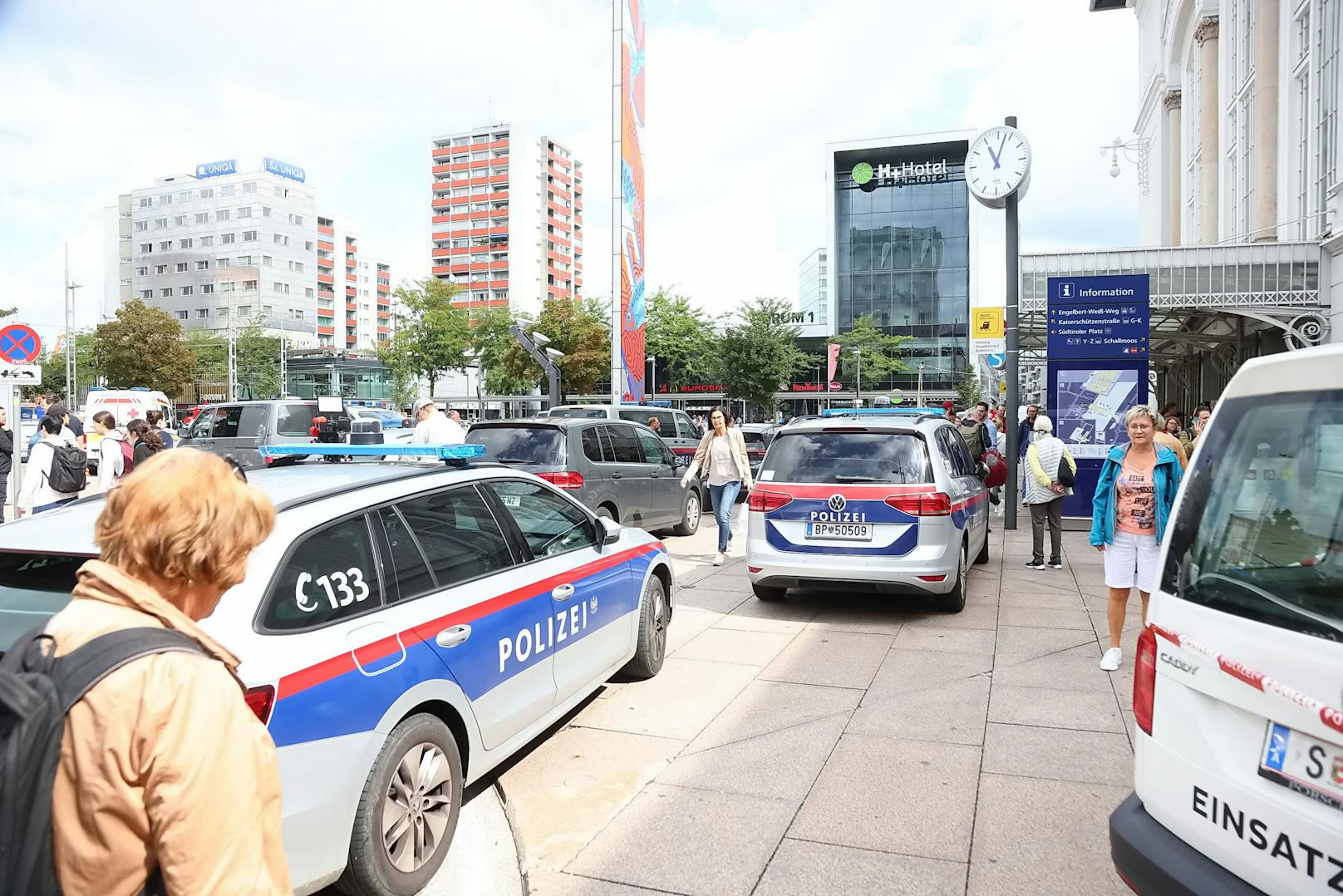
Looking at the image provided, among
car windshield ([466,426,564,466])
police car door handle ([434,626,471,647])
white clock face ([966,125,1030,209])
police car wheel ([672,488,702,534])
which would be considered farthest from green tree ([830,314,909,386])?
police car door handle ([434,626,471,647])

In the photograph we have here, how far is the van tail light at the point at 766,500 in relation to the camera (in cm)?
780

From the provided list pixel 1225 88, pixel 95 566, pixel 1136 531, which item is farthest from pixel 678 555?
pixel 1225 88

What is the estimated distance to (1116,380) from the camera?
1416 cm

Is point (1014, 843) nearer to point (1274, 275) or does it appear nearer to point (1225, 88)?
point (1274, 275)

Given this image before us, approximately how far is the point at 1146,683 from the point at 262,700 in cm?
260

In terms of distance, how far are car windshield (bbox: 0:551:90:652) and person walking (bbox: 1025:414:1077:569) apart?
890 cm

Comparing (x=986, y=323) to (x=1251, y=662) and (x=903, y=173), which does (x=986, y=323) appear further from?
(x=903, y=173)

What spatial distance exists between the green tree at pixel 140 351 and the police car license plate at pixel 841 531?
177 feet

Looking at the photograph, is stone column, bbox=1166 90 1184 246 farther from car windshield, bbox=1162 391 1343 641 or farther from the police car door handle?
the police car door handle

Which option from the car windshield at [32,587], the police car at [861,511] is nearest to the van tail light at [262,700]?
the car windshield at [32,587]

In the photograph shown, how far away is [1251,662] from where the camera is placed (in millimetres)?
2322

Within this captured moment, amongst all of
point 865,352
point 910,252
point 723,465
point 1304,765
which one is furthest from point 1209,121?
point 910,252

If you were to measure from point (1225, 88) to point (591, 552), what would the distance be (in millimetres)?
28339

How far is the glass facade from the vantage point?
79438mm
